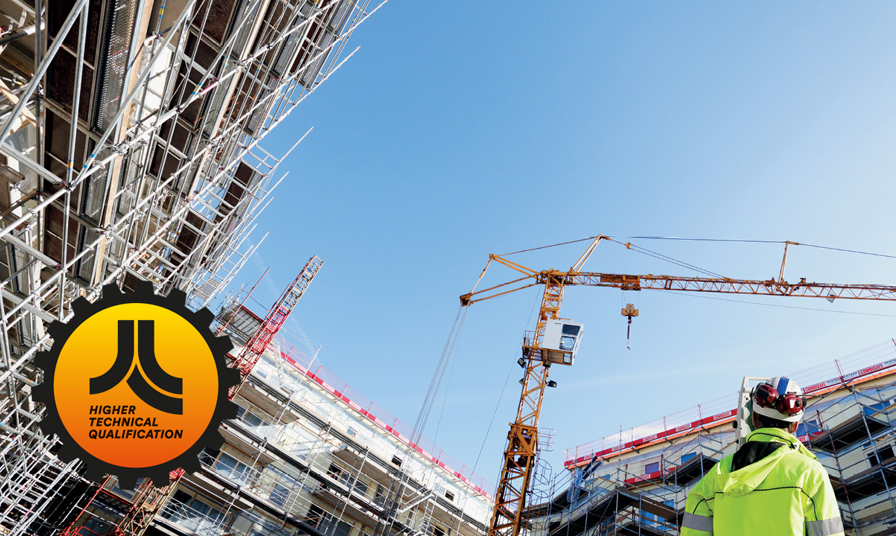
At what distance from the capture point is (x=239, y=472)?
23453 mm

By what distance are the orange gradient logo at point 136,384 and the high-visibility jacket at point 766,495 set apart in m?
5.72

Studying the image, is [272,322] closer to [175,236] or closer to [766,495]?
[175,236]

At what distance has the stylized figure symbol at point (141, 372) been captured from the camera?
6859 millimetres

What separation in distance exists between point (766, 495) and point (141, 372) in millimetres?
7078

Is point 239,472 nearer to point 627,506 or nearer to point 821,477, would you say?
point 627,506

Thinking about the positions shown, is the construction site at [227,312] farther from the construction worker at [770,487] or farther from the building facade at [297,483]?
the construction worker at [770,487]

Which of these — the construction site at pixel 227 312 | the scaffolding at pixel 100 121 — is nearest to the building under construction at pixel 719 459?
the construction site at pixel 227 312

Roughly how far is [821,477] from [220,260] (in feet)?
Result: 58.3

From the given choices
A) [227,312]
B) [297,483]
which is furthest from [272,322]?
[297,483]

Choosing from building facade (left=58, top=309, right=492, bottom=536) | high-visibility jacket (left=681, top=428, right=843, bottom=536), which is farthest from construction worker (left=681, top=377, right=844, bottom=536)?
building facade (left=58, top=309, right=492, bottom=536)

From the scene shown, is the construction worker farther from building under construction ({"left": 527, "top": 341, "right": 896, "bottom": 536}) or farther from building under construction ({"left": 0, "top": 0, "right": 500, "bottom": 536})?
building under construction ({"left": 527, "top": 341, "right": 896, "bottom": 536})

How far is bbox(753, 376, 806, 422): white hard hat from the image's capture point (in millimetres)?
2830

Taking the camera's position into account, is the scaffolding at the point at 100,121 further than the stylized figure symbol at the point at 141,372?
No

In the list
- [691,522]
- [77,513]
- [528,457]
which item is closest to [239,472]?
[77,513]
